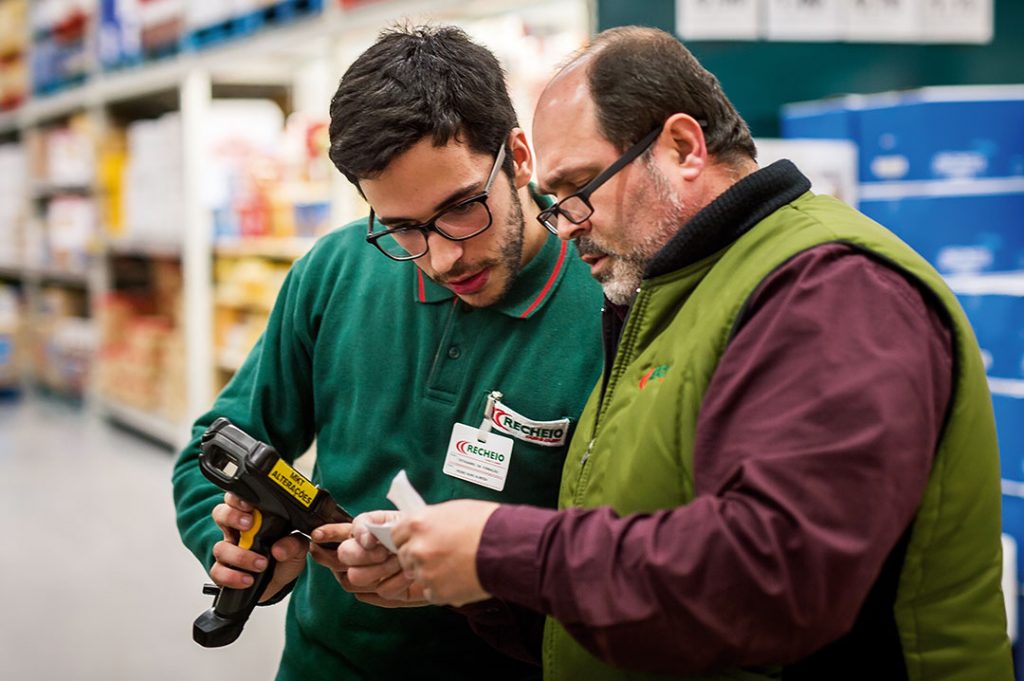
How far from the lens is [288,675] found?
174cm

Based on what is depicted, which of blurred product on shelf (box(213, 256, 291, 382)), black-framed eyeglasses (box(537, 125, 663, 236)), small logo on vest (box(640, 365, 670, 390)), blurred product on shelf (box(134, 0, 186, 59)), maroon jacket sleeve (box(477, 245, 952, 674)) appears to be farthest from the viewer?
blurred product on shelf (box(134, 0, 186, 59))

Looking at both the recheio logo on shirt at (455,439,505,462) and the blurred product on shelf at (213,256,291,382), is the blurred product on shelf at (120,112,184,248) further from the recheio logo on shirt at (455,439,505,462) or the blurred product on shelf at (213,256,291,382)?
the recheio logo on shirt at (455,439,505,462)

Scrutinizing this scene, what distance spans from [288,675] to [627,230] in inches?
37.9

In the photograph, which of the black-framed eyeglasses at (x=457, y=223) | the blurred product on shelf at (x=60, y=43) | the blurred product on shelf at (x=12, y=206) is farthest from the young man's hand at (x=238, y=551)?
the blurred product on shelf at (x=12, y=206)

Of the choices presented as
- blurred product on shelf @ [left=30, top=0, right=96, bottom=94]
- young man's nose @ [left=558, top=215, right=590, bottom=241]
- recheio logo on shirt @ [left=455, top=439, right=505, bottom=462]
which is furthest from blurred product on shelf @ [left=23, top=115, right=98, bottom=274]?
young man's nose @ [left=558, top=215, right=590, bottom=241]

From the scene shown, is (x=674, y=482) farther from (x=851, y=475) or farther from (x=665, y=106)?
(x=665, y=106)

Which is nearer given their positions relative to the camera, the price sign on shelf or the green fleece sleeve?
the green fleece sleeve

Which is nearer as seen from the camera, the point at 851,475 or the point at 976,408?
the point at 851,475

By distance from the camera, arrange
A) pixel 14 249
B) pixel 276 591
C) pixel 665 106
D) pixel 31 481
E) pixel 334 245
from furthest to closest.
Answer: pixel 14 249 < pixel 31 481 < pixel 334 245 < pixel 276 591 < pixel 665 106

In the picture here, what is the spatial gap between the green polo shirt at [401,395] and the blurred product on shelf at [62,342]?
20.2 feet

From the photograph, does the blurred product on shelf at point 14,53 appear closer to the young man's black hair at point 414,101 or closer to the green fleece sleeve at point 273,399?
the green fleece sleeve at point 273,399

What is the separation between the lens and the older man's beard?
124cm

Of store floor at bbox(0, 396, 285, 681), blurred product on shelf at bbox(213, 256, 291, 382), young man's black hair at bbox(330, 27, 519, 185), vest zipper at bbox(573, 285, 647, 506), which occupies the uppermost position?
young man's black hair at bbox(330, 27, 519, 185)

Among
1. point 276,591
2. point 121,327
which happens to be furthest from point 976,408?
point 121,327
